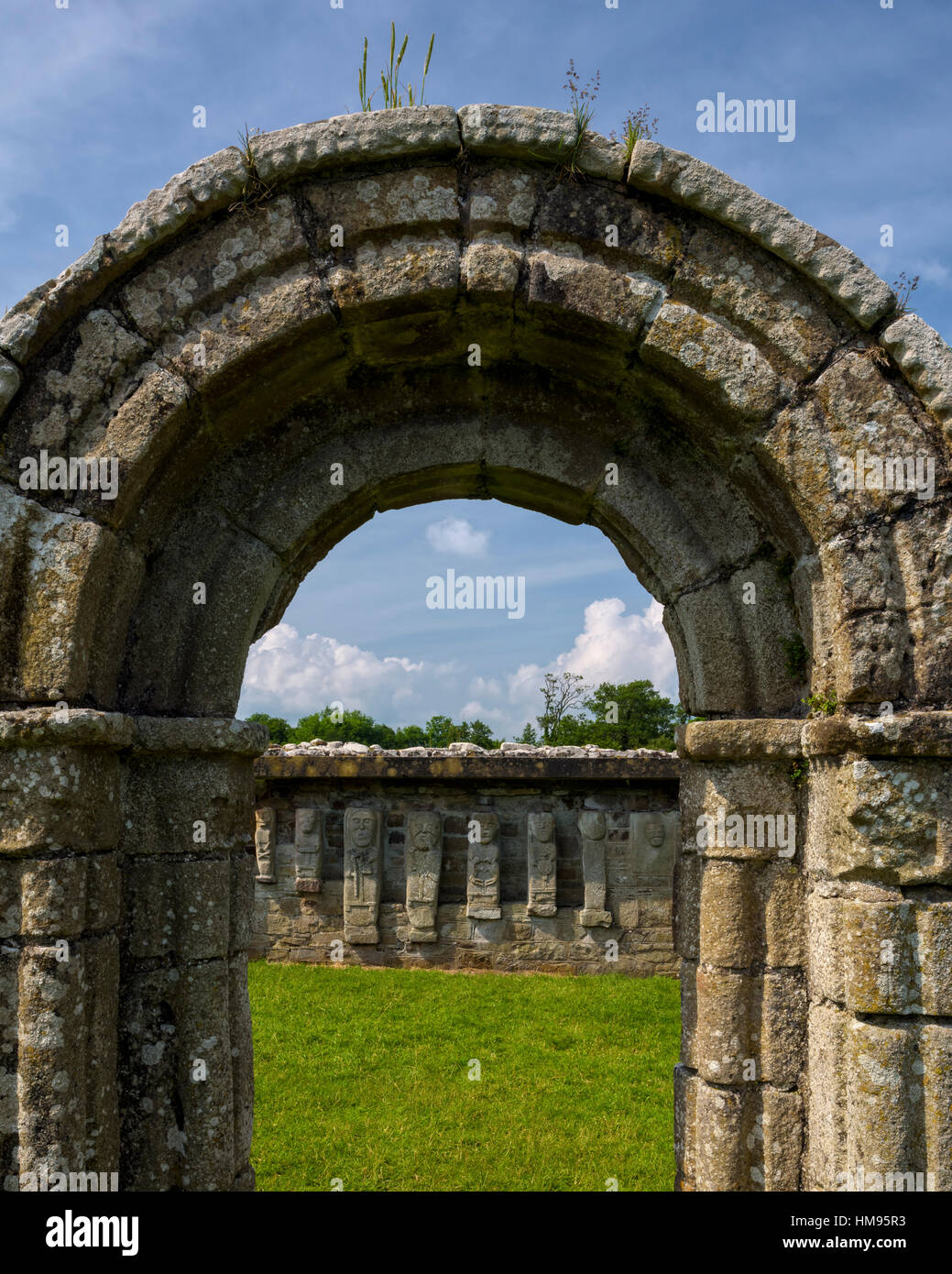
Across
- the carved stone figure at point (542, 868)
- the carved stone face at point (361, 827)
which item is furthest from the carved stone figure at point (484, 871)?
the carved stone face at point (361, 827)

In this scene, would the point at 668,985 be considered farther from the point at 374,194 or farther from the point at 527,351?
the point at 374,194

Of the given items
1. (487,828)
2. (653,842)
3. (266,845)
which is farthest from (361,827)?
(653,842)

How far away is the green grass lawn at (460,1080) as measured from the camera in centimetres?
521

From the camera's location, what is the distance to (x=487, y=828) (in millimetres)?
9367

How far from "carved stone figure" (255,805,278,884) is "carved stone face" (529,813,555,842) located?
283 cm

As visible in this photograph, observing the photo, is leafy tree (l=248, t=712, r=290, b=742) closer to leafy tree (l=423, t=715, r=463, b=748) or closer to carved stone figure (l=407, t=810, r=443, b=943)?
leafy tree (l=423, t=715, r=463, b=748)

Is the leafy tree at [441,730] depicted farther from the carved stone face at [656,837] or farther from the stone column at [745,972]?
the stone column at [745,972]

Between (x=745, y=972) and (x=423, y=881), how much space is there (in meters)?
6.44

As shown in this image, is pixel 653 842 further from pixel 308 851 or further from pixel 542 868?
pixel 308 851

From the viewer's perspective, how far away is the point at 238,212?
3188mm

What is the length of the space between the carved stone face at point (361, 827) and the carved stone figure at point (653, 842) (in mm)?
2689

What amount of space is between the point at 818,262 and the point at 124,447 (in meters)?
2.45

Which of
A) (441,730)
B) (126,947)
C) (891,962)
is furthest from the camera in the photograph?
(441,730)
